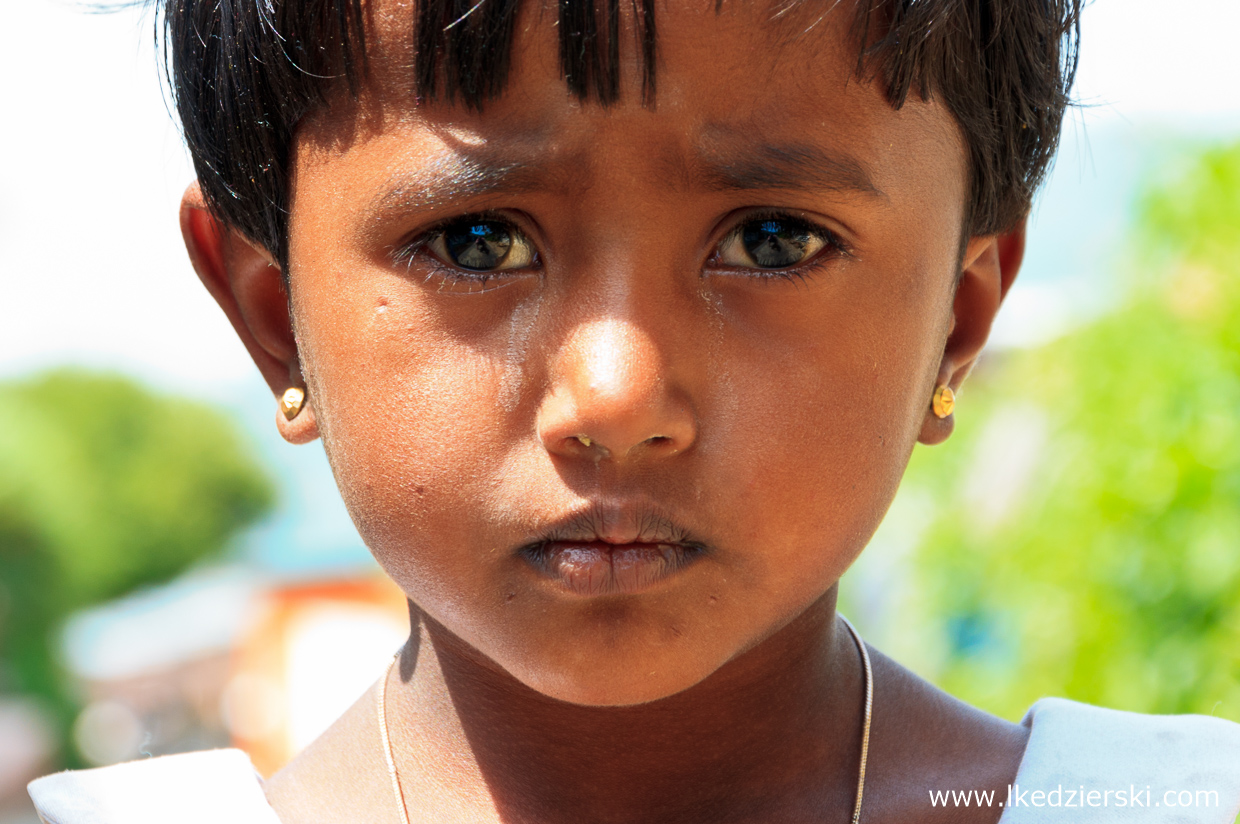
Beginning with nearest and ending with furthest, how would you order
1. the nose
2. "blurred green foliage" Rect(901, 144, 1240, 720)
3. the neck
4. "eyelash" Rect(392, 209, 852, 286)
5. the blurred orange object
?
the nose
"eyelash" Rect(392, 209, 852, 286)
the neck
"blurred green foliage" Rect(901, 144, 1240, 720)
the blurred orange object

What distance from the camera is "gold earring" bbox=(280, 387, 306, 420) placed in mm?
1458

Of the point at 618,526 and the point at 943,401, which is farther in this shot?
the point at 943,401

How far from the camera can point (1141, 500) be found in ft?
9.47

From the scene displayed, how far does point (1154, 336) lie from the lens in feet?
10.0

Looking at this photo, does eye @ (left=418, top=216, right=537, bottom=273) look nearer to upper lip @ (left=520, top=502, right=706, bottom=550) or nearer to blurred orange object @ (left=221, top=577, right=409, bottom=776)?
upper lip @ (left=520, top=502, right=706, bottom=550)

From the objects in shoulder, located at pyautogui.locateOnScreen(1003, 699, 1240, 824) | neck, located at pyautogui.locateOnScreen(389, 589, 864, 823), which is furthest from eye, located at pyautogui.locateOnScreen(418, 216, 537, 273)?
shoulder, located at pyautogui.locateOnScreen(1003, 699, 1240, 824)

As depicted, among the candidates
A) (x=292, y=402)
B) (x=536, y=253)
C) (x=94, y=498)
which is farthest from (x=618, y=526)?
(x=94, y=498)

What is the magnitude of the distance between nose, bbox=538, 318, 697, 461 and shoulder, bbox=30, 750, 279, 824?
71cm

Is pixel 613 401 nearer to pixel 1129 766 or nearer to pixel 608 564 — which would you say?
pixel 608 564

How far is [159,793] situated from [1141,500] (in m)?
2.30

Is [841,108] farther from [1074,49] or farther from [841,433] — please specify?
[1074,49]

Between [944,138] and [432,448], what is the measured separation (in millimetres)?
637

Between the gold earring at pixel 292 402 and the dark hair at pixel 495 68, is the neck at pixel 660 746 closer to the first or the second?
the gold earring at pixel 292 402

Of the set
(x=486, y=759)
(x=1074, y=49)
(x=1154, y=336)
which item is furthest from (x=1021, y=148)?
(x=1154, y=336)
